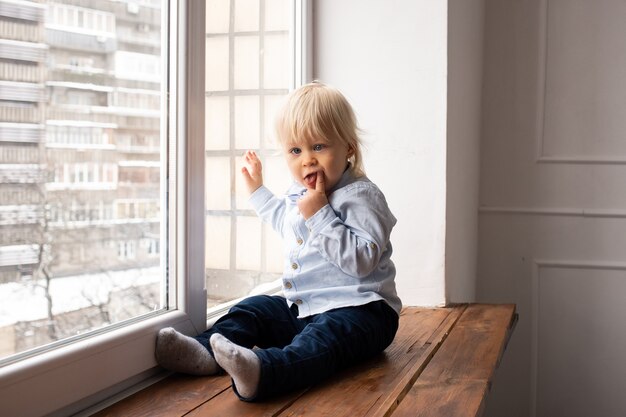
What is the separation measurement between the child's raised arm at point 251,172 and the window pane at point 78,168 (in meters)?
0.33

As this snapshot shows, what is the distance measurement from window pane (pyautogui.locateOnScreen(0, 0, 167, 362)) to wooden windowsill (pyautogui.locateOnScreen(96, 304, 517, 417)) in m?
0.16

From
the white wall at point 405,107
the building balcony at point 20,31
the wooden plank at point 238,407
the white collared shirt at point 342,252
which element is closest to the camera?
the building balcony at point 20,31

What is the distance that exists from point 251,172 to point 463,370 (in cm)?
64

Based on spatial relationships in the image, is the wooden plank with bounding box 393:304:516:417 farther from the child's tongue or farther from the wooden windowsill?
the child's tongue

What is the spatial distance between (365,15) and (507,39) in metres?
0.64

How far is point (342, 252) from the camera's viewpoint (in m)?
1.40

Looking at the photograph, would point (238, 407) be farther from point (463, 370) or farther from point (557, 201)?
point (557, 201)

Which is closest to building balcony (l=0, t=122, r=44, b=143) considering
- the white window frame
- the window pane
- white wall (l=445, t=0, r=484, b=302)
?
the window pane

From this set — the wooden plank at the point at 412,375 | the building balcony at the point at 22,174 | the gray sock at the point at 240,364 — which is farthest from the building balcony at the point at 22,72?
the wooden plank at the point at 412,375

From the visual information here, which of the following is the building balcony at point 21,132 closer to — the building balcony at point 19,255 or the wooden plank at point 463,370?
the building balcony at point 19,255

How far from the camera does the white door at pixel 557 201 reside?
237 centimetres

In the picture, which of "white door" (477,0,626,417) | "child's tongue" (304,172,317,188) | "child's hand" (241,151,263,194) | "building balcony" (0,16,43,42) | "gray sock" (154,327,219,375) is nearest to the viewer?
"building balcony" (0,16,43,42)

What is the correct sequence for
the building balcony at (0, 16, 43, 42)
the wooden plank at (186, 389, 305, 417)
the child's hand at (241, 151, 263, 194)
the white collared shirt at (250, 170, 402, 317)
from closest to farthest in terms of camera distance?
1. the building balcony at (0, 16, 43, 42)
2. the wooden plank at (186, 389, 305, 417)
3. the white collared shirt at (250, 170, 402, 317)
4. the child's hand at (241, 151, 263, 194)

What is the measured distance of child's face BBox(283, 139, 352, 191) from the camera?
149 centimetres
